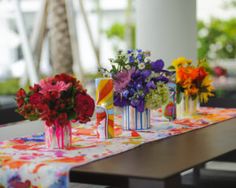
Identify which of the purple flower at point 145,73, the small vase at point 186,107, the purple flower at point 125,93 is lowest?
the small vase at point 186,107

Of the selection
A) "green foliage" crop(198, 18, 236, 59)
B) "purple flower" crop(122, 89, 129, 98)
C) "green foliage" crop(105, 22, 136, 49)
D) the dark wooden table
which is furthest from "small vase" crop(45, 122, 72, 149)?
"green foliage" crop(105, 22, 136, 49)

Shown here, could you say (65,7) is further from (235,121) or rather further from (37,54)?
(235,121)

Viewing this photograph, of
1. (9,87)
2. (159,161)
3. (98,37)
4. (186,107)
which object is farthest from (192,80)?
(98,37)

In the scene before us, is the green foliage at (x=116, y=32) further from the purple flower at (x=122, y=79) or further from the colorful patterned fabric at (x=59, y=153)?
the purple flower at (x=122, y=79)

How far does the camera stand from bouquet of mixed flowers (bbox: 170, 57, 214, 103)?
372 centimetres

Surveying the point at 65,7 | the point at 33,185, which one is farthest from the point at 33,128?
the point at 65,7

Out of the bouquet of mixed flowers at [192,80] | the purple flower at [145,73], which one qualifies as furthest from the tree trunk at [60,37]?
the purple flower at [145,73]

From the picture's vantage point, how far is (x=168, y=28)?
16.6 feet

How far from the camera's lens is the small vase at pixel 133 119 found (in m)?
3.30

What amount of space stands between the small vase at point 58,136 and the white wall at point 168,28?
234 centimetres

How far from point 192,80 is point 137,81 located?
2.11 ft

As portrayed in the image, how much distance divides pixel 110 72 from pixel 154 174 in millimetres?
1074

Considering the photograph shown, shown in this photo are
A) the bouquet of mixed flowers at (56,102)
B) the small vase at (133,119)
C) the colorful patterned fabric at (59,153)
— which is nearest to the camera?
the colorful patterned fabric at (59,153)

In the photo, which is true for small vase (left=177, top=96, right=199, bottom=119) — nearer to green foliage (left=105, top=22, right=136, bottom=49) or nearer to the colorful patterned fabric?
the colorful patterned fabric
